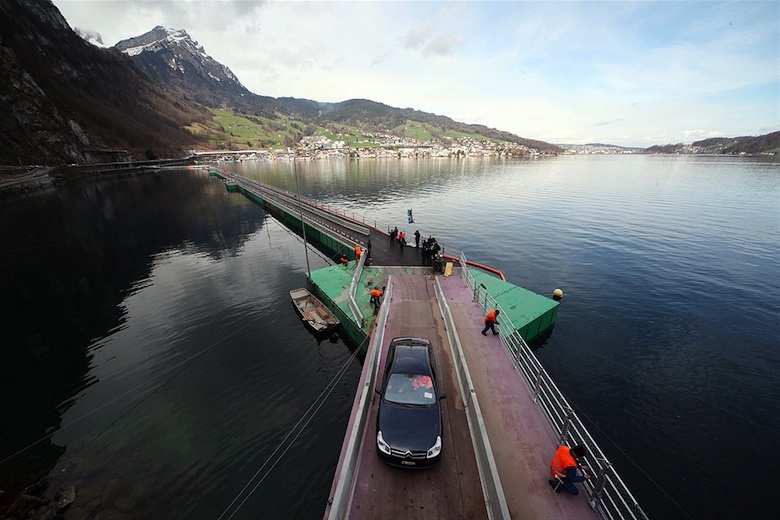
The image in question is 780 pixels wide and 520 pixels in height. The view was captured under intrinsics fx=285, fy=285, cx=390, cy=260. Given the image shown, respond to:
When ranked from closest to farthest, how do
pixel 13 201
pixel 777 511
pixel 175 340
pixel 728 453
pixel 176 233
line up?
pixel 777 511, pixel 728 453, pixel 175 340, pixel 176 233, pixel 13 201

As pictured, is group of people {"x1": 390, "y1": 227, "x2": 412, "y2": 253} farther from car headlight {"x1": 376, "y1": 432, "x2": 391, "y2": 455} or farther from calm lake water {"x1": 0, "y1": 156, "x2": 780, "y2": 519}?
car headlight {"x1": 376, "y1": 432, "x2": 391, "y2": 455}

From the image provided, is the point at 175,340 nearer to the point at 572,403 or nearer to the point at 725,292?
the point at 572,403

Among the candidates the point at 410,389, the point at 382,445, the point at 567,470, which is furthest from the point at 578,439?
the point at 382,445

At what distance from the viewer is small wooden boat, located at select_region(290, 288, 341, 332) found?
72.4 ft

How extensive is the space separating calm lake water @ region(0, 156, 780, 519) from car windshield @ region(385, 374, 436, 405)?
5971 mm

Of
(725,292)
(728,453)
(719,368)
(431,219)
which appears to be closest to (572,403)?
(728,453)

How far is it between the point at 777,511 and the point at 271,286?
34979 millimetres

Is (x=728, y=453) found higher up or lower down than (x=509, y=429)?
lower down

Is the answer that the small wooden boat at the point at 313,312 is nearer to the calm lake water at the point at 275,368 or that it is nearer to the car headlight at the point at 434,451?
the calm lake water at the point at 275,368

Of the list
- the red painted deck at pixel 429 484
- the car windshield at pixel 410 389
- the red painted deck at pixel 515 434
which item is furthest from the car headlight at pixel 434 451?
the red painted deck at pixel 515 434

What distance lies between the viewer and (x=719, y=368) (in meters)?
18.6

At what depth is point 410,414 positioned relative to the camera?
380 inches

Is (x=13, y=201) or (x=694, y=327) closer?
(x=694, y=327)

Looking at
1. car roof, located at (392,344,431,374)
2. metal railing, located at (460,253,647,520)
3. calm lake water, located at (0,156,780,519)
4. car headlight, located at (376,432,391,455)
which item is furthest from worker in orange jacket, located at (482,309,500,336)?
car headlight, located at (376,432,391,455)
